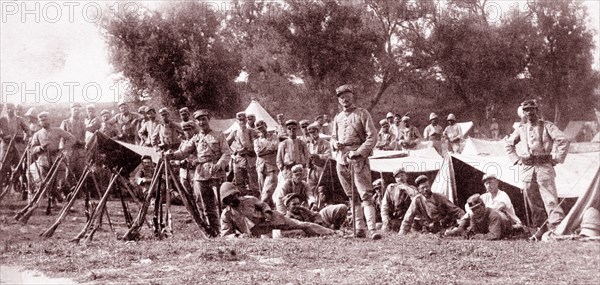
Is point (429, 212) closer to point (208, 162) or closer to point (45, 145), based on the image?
point (208, 162)

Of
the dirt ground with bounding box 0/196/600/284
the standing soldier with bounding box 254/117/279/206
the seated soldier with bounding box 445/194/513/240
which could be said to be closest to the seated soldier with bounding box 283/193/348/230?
the dirt ground with bounding box 0/196/600/284

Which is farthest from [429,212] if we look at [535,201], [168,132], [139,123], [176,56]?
[176,56]

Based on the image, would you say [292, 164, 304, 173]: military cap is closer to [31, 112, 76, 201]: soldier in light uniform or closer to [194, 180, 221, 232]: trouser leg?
[194, 180, 221, 232]: trouser leg

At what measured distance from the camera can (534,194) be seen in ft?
32.6

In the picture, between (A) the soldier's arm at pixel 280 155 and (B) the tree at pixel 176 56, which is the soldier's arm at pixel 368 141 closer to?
(A) the soldier's arm at pixel 280 155

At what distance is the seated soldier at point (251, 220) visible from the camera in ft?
32.3

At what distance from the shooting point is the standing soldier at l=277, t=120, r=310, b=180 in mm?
13049

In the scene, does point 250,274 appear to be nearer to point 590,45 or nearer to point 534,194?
point 534,194

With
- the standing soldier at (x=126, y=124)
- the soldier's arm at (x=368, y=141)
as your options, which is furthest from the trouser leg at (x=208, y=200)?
the standing soldier at (x=126, y=124)

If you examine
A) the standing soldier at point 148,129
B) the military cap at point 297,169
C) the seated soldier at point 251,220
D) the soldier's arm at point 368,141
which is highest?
the standing soldier at point 148,129

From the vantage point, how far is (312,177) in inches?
573

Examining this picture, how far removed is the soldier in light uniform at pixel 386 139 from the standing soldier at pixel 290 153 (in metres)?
A: 5.02

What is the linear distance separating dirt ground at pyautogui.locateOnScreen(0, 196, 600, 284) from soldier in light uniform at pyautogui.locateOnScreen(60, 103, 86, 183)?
439 centimetres

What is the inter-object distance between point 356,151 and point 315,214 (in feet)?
6.72
